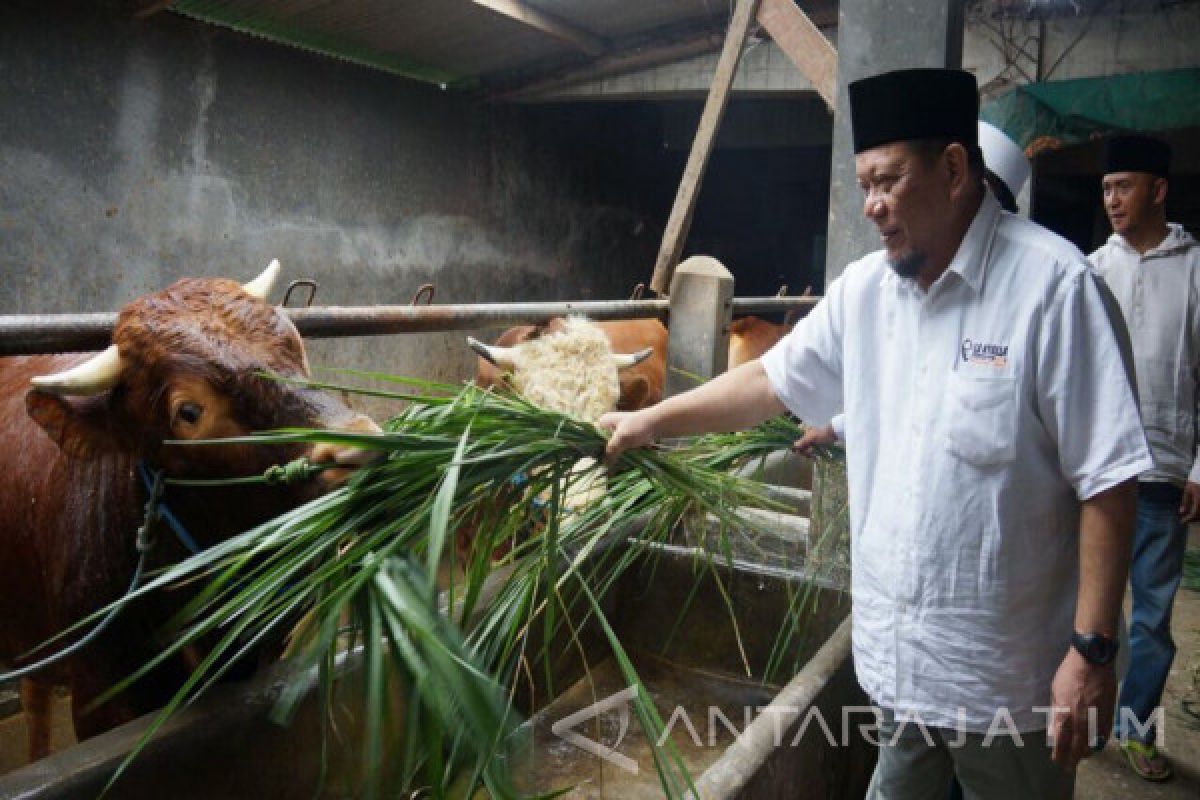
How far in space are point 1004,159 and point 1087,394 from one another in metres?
0.93

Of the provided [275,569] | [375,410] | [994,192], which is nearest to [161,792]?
[275,569]

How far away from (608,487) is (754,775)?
1022mm

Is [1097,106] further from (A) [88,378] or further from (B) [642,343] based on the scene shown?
(A) [88,378]

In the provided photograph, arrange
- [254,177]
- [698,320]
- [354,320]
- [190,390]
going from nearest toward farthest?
1. [190,390]
2. [354,320]
3. [698,320]
4. [254,177]

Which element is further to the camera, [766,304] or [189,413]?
[766,304]

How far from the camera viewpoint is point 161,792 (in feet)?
6.86

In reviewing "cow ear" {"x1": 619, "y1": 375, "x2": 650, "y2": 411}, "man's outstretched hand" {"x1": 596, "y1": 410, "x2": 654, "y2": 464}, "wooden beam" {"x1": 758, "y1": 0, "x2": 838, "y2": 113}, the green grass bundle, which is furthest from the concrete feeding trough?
"wooden beam" {"x1": 758, "y1": 0, "x2": 838, "y2": 113}

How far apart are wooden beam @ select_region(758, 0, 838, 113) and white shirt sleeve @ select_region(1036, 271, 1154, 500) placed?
254 cm

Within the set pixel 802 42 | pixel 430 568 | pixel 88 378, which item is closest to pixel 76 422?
pixel 88 378

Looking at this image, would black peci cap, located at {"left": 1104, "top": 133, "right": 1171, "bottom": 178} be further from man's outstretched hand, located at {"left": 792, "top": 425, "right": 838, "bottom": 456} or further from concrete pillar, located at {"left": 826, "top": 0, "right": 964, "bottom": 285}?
man's outstretched hand, located at {"left": 792, "top": 425, "right": 838, "bottom": 456}

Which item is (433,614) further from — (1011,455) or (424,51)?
(424,51)

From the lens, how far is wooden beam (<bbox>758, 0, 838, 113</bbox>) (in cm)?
429

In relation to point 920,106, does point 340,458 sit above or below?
below

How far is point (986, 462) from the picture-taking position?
203 centimetres
